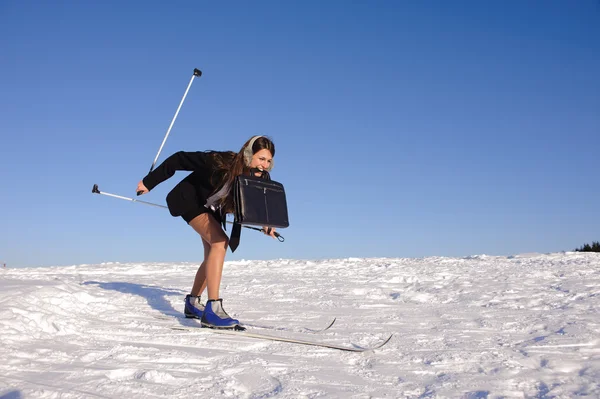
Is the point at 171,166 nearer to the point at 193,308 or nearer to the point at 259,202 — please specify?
the point at 259,202

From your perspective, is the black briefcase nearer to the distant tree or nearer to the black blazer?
the black blazer

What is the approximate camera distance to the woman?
4.14 metres

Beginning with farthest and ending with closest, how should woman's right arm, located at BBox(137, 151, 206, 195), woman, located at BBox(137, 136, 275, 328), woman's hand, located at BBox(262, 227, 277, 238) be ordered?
woman's hand, located at BBox(262, 227, 277, 238)
woman's right arm, located at BBox(137, 151, 206, 195)
woman, located at BBox(137, 136, 275, 328)

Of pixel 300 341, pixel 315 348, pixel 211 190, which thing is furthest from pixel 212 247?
pixel 315 348

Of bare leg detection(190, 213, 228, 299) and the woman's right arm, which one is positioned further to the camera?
the woman's right arm

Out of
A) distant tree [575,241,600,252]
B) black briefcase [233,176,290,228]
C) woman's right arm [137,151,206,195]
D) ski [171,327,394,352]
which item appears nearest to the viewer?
ski [171,327,394,352]

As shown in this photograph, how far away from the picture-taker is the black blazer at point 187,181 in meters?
4.29

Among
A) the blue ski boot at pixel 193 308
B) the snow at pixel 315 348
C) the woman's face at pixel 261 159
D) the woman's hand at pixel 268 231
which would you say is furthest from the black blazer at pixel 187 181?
the snow at pixel 315 348

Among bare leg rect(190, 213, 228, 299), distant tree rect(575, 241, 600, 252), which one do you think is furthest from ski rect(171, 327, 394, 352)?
distant tree rect(575, 241, 600, 252)

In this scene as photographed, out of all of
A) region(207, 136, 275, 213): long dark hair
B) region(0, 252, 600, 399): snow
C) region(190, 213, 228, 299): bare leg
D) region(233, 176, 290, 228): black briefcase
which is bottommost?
region(0, 252, 600, 399): snow

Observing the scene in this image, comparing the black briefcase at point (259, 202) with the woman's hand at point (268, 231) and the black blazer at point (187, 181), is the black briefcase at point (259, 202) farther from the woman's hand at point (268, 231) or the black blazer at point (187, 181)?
the black blazer at point (187, 181)

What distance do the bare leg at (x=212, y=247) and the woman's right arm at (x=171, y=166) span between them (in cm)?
41

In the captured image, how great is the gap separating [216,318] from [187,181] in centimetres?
116

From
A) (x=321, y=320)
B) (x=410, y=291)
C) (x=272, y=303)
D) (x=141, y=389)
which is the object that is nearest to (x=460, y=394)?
(x=141, y=389)
